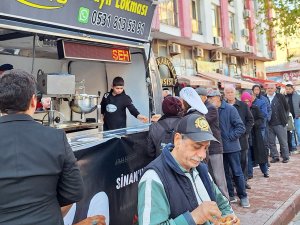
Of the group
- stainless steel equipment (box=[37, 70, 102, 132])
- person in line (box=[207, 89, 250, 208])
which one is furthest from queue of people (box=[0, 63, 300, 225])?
person in line (box=[207, 89, 250, 208])

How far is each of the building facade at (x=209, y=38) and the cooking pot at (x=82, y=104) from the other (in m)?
8.76

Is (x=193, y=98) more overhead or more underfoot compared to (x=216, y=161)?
more overhead

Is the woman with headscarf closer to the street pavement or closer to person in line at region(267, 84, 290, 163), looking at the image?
the street pavement

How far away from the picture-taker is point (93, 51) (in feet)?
19.0

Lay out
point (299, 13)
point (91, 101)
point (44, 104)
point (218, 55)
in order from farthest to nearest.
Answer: point (218, 55) < point (299, 13) < point (91, 101) < point (44, 104)


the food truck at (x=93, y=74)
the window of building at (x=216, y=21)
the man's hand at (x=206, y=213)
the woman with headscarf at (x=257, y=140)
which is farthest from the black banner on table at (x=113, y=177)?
the window of building at (x=216, y=21)

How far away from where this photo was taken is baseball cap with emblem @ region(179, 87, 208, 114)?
441cm

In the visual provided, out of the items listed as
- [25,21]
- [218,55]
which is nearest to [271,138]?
[25,21]

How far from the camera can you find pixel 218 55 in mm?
22891

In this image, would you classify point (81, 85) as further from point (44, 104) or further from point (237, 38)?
point (237, 38)

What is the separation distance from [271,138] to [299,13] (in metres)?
6.20

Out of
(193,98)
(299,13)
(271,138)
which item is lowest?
(271,138)

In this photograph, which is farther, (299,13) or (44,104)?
(299,13)

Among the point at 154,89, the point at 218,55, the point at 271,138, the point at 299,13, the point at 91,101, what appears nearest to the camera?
the point at 91,101
